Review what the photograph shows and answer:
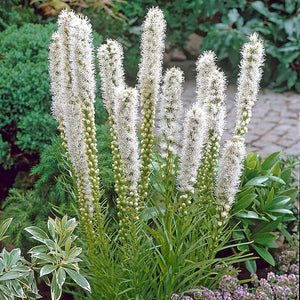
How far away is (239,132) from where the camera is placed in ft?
8.21

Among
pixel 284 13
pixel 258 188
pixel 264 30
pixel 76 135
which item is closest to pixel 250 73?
pixel 76 135

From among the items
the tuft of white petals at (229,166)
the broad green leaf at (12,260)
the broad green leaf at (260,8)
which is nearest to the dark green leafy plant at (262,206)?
the tuft of white petals at (229,166)

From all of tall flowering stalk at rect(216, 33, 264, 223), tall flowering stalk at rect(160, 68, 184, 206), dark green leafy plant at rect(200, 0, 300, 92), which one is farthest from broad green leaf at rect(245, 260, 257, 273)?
dark green leafy plant at rect(200, 0, 300, 92)

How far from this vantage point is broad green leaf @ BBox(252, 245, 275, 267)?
3379mm

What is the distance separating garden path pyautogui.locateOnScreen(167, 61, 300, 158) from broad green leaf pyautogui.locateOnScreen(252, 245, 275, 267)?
2018 mm

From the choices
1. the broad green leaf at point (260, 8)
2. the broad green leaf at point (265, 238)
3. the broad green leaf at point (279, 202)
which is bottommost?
the broad green leaf at point (265, 238)

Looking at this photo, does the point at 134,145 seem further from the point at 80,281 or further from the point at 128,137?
the point at 80,281

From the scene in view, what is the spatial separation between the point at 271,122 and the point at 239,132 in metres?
4.13

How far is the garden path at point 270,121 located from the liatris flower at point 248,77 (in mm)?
2793

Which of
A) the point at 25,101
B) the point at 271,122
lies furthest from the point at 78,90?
the point at 271,122

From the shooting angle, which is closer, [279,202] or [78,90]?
[78,90]

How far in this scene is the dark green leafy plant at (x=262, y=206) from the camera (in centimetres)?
337

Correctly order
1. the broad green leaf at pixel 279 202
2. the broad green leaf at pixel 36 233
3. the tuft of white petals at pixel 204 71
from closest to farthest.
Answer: the tuft of white petals at pixel 204 71 < the broad green leaf at pixel 36 233 < the broad green leaf at pixel 279 202

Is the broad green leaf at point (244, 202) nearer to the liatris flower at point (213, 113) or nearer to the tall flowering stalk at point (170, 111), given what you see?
the liatris flower at point (213, 113)
